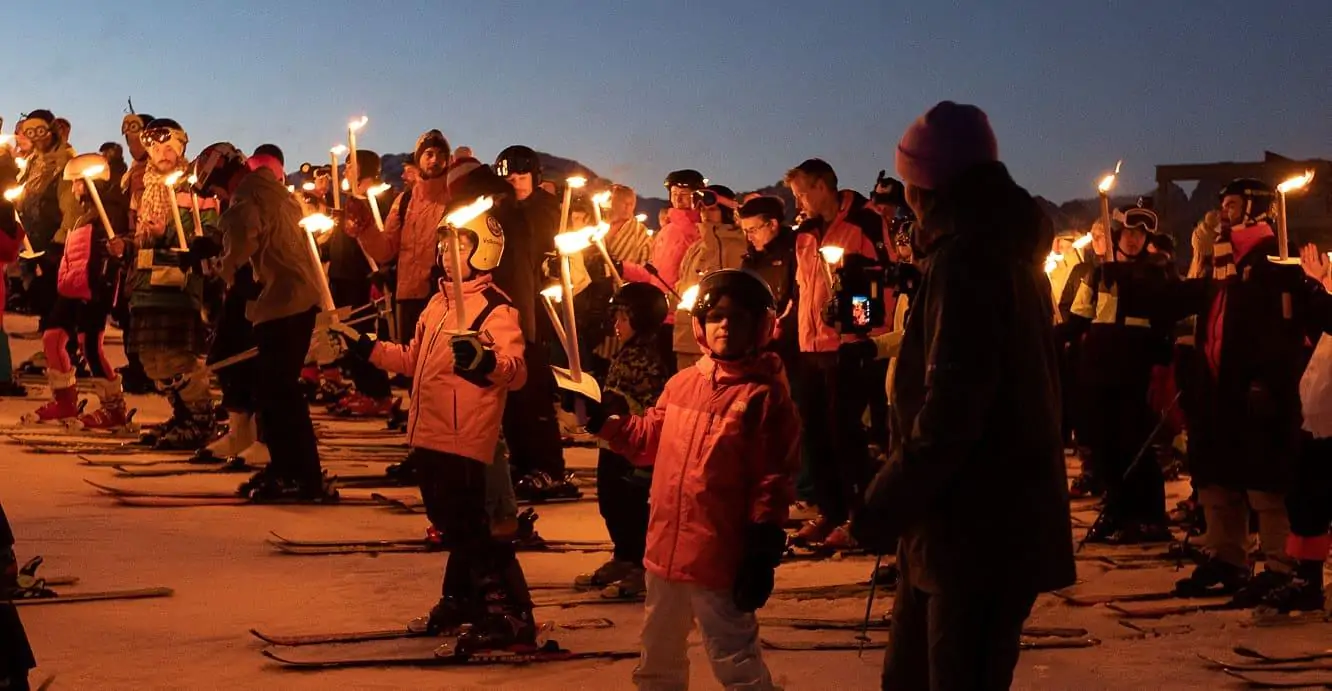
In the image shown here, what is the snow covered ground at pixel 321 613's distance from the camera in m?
6.40

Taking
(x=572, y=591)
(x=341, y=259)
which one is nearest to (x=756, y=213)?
(x=572, y=591)

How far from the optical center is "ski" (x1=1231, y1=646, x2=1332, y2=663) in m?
6.94

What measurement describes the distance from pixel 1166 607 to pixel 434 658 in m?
3.66

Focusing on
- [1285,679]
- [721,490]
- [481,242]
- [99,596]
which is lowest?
[1285,679]

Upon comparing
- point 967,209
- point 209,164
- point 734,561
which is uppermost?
point 209,164

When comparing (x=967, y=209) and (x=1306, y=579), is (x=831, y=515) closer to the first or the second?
(x=1306, y=579)

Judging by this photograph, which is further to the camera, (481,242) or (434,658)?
(481,242)

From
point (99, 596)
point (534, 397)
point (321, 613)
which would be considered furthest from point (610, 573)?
point (534, 397)

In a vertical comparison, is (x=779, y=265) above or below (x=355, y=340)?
above

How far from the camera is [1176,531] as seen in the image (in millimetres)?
10773

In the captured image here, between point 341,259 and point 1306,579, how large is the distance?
36.0 feet

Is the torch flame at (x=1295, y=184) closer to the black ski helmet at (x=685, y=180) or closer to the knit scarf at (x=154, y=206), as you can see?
the black ski helmet at (x=685, y=180)

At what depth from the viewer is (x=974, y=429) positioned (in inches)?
155

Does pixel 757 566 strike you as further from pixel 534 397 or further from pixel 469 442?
pixel 534 397
